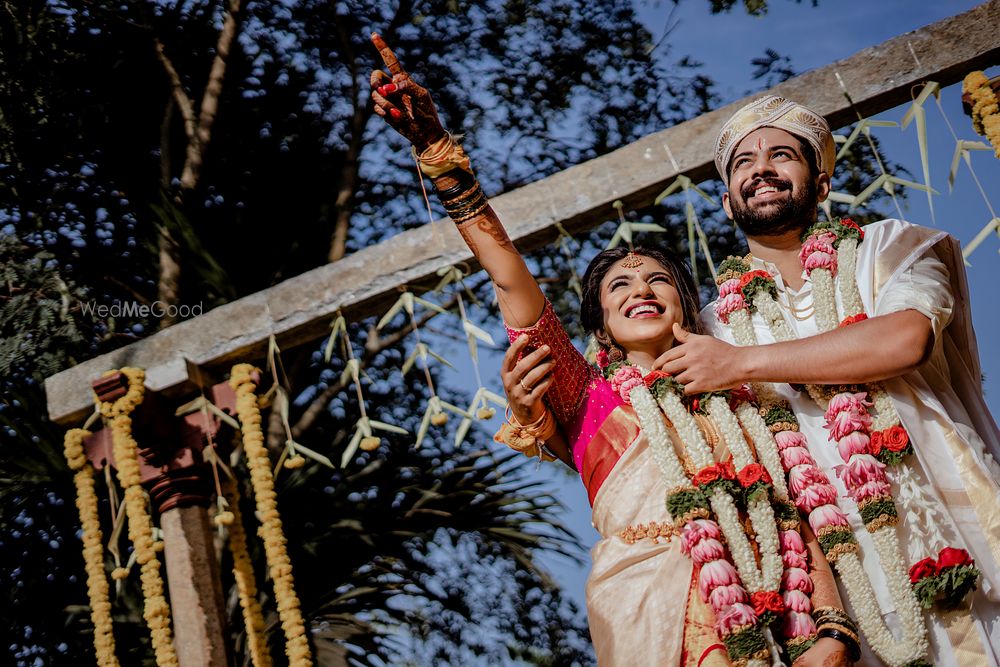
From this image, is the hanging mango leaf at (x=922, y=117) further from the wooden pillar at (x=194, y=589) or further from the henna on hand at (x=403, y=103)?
the wooden pillar at (x=194, y=589)

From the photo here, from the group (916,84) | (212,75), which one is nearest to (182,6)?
(212,75)

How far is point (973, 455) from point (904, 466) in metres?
0.17

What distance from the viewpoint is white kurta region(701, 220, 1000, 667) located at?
263 cm

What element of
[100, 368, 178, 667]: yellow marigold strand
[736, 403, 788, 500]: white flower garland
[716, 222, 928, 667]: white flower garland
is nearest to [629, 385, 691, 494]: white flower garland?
[736, 403, 788, 500]: white flower garland

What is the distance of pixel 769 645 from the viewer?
2502 mm

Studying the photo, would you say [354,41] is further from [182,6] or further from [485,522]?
[485,522]

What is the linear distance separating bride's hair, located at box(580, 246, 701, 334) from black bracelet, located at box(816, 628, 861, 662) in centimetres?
91

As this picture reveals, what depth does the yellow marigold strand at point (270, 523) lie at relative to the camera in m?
3.91

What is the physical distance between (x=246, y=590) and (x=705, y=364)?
225 centimetres

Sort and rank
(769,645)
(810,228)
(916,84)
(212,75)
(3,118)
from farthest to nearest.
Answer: (212,75) → (3,118) → (916,84) → (810,228) → (769,645)

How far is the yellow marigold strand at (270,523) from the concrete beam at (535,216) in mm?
150

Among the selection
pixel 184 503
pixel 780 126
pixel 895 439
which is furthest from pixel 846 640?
pixel 184 503

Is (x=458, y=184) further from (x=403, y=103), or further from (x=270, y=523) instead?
(x=270, y=523)

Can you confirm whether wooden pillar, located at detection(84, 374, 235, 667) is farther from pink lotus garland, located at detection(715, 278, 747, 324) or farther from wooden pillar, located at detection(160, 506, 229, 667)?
pink lotus garland, located at detection(715, 278, 747, 324)
